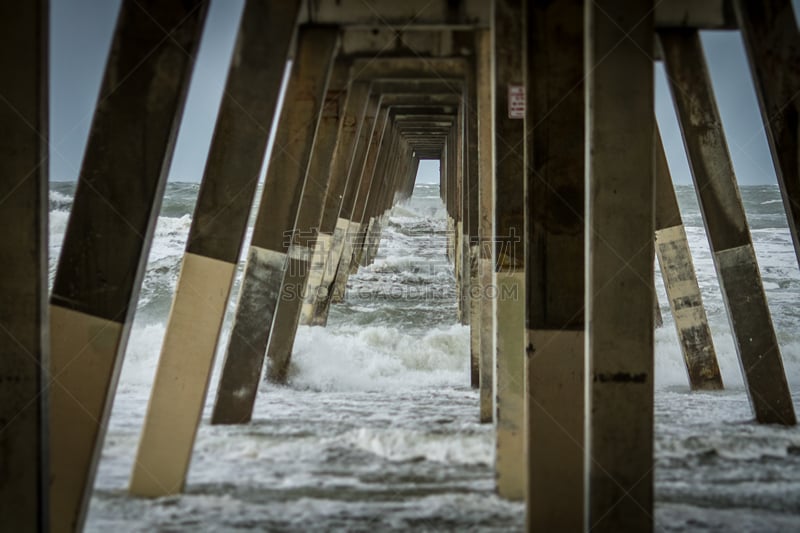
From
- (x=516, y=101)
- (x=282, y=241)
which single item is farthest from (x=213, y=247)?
(x=516, y=101)

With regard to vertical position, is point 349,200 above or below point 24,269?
above

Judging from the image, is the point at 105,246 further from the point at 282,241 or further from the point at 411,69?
the point at 411,69

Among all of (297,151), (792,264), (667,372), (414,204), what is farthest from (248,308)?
(414,204)

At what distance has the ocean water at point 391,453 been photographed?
330 cm

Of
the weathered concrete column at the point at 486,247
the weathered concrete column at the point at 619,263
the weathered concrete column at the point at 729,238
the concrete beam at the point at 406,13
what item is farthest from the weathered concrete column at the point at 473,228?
the weathered concrete column at the point at 619,263

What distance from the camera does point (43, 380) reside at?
222 centimetres

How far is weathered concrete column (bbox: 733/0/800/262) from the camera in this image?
14.0 ft

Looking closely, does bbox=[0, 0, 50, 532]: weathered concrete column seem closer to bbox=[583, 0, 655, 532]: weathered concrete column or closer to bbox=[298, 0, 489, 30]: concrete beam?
bbox=[583, 0, 655, 532]: weathered concrete column

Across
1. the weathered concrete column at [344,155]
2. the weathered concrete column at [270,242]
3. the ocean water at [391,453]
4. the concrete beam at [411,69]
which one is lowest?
the ocean water at [391,453]

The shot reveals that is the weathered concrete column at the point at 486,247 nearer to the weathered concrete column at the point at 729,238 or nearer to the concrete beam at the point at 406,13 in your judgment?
the concrete beam at the point at 406,13

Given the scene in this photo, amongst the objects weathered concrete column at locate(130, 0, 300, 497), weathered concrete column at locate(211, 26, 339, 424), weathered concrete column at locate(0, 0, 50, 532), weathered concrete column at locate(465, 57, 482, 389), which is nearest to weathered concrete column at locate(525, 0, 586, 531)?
weathered concrete column at locate(130, 0, 300, 497)

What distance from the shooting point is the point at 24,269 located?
88.9 inches

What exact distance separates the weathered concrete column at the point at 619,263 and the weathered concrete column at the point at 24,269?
1842mm

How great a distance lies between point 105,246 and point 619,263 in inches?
80.0
